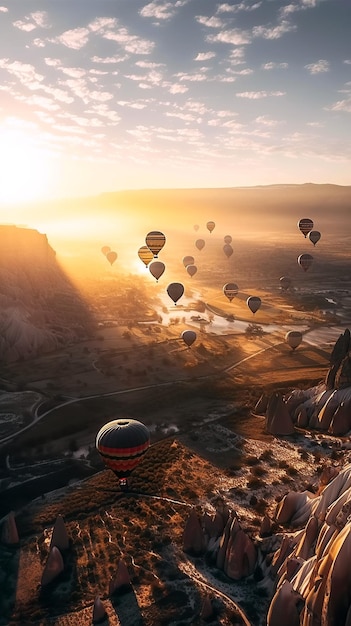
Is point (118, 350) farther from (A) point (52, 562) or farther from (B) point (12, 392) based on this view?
(A) point (52, 562)

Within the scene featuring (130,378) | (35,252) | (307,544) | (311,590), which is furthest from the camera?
(35,252)

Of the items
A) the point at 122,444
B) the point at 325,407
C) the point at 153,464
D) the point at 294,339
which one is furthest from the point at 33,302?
the point at 122,444

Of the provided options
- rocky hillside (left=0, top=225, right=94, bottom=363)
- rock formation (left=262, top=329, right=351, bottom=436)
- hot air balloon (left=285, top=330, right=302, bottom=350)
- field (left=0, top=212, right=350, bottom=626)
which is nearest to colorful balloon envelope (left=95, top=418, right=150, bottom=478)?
field (left=0, top=212, right=350, bottom=626)

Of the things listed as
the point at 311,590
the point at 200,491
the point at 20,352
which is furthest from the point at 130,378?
the point at 311,590

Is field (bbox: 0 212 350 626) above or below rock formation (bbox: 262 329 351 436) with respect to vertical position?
below

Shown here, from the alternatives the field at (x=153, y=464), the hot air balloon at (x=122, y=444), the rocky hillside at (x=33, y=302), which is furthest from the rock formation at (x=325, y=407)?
the rocky hillside at (x=33, y=302)

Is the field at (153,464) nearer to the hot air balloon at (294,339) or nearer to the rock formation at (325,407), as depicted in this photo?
the rock formation at (325,407)

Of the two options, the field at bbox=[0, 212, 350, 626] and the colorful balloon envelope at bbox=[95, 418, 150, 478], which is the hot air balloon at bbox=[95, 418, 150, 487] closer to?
the colorful balloon envelope at bbox=[95, 418, 150, 478]
